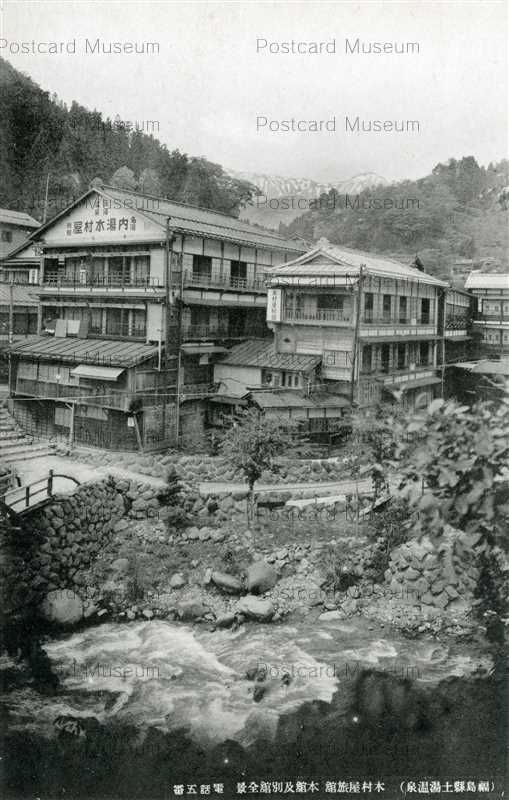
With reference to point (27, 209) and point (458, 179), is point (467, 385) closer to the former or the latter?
point (458, 179)

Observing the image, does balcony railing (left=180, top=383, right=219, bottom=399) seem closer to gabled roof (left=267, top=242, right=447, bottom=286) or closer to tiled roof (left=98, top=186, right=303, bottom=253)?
gabled roof (left=267, top=242, right=447, bottom=286)

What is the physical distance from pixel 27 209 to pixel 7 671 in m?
21.5

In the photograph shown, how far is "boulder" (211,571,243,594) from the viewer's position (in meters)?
12.8

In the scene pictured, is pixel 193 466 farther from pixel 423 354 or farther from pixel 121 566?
pixel 423 354

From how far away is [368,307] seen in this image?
19359mm

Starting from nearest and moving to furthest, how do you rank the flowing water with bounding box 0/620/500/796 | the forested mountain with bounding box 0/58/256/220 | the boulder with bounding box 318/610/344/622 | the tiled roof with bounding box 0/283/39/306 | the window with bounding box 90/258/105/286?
1. the flowing water with bounding box 0/620/500/796
2. the boulder with bounding box 318/610/344/622
3. the forested mountain with bounding box 0/58/256/220
4. the window with bounding box 90/258/105/286
5. the tiled roof with bounding box 0/283/39/306

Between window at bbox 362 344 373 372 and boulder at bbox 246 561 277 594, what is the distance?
8234 mm

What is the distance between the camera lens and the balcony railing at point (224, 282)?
19.3m

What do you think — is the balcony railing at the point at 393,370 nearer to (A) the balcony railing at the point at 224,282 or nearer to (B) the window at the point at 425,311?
(B) the window at the point at 425,311

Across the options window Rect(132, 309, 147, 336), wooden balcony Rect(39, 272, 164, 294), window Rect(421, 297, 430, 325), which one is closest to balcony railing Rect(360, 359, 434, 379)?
window Rect(421, 297, 430, 325)

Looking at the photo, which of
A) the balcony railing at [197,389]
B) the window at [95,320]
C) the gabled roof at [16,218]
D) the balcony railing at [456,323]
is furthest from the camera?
the gabled roof at [16,218]

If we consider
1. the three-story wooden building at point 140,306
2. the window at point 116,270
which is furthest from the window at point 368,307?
the window at point 116,270

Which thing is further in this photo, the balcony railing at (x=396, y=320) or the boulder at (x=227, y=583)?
the balcony railing at (x=396, y=320)

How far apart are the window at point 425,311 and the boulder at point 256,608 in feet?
45.2
